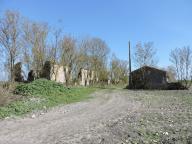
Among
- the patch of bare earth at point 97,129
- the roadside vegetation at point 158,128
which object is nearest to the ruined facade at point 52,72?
the patch of bare earth at point 97,129

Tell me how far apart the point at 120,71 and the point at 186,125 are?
64.1m

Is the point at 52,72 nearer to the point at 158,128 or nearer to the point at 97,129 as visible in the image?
the point at 97,129

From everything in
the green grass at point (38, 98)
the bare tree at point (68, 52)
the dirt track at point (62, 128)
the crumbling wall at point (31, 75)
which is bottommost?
the dirt track at point (62, 128)

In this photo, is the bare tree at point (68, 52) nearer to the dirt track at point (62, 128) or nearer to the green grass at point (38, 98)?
the green grass at point (38, 98)

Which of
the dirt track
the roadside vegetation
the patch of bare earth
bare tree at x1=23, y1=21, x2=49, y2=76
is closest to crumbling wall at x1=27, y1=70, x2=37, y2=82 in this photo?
bare tree at x1=23, y1=21, x2=49, y2=76

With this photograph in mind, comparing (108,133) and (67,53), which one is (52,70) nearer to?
(67,53)

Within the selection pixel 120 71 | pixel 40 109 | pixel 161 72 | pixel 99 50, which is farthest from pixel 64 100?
pixel 120 71

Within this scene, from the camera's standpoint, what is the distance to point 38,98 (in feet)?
79.9

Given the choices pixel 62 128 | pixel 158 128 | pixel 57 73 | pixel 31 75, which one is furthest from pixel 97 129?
pixel 57 73

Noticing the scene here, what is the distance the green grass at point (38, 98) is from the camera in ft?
63.3

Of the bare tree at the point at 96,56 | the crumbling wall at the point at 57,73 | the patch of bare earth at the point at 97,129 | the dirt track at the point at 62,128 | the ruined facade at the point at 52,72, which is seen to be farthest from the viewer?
the bare tree at the point at 96,56

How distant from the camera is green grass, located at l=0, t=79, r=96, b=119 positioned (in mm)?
19281

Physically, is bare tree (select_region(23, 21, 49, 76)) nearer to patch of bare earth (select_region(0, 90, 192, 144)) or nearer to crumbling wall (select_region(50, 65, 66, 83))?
crumbling wall (select_region(50, 65, 66, 83))

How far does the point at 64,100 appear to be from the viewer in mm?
25891
